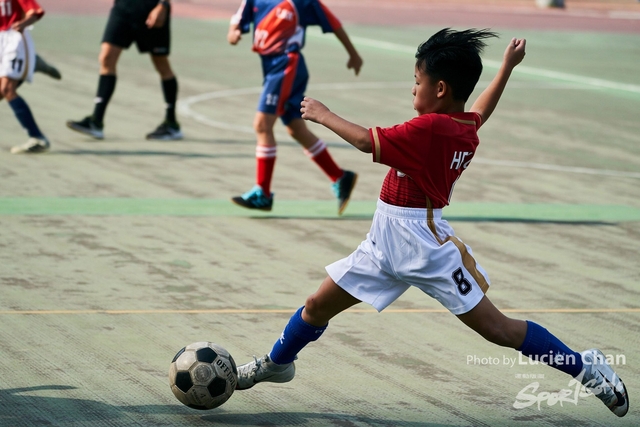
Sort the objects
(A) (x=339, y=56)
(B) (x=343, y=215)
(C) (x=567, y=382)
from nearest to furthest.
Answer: (C) (x=567, y=382)
(B) (x=343, y=215)
(A) (x=339, y=56)

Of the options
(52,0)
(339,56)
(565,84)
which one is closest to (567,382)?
(565,84)

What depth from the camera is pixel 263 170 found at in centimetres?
833

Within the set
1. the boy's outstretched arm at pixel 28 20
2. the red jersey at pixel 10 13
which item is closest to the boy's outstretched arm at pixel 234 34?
the boy's outstretched arm at pixel 28 20

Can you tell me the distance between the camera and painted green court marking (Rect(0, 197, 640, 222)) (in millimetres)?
8289

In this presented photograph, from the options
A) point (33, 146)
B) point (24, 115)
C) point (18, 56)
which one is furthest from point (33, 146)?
point (18, 56)

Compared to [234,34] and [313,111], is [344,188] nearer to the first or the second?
[234,34]

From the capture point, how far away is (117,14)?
1119 cm

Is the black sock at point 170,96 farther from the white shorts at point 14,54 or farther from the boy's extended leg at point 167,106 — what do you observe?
the white shorts at point 14,54

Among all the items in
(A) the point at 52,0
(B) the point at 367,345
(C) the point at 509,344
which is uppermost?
(C) the point at 509,344

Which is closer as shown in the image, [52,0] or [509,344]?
[509,344]

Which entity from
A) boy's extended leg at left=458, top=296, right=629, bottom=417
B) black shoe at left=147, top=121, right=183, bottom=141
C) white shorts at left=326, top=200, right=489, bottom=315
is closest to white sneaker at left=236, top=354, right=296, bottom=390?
white shorts at left=326, top=200, right=489, bottom=315

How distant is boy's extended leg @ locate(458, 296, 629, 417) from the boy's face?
829 millimetres

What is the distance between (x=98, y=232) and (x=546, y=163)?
17.9ft

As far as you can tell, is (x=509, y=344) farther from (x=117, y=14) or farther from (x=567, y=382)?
(x=117, y=14)
